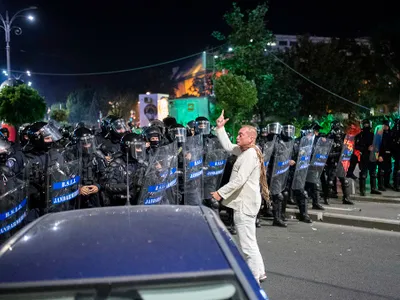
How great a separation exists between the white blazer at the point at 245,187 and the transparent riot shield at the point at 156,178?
1.10 m

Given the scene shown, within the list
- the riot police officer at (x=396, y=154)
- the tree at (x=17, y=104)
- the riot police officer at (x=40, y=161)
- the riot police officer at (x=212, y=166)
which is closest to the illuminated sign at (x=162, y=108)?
the tree at (x=17, y=104)

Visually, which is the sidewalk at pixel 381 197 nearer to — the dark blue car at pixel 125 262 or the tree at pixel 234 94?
the dark blue car at pixel 125 262

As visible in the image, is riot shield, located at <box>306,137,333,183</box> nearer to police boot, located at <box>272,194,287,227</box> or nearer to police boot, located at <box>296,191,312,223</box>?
police boot, located at <box>296,191,312,223</box>

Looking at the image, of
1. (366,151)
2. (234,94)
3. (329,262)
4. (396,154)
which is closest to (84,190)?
(329,262)

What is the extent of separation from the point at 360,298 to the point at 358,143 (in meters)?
7.60

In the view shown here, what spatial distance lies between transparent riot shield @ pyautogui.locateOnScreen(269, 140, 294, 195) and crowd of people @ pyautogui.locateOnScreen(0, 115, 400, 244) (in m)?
0.02

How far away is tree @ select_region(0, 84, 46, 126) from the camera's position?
1856cm

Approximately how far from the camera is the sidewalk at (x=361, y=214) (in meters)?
8.40

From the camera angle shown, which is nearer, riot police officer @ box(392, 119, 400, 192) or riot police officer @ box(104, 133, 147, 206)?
riot police officer @ box(104, 133, 147, 206)

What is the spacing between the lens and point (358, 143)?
11.9 metres

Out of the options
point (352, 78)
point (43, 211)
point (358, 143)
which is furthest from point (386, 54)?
point (43, 211)

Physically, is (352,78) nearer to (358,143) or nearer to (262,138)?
(358,143)

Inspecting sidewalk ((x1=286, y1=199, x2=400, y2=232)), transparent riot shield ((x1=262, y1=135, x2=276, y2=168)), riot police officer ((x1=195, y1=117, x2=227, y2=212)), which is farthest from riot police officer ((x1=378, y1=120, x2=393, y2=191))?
riot police officer ((x1=195, y1=117, x2=227, y2=212))

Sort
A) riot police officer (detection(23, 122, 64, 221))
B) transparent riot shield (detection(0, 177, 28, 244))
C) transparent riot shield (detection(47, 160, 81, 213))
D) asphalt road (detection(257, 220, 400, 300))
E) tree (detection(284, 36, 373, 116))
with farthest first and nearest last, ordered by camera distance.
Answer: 1. tree (detection(284, 36, 373, 116))
2. riot police officer (detection(23, 122, 64, 221))
3. transparent riot shield (detection(47, 160, 81, 213))
4. asphalt road (detection(257, 220, 400, 300))
5. transparent riot shield (detection(0, 177, 28, 244))
